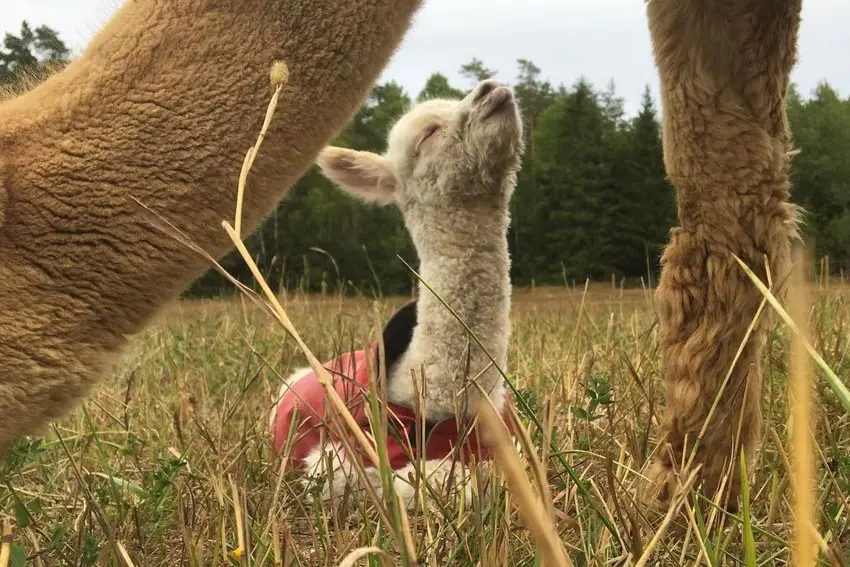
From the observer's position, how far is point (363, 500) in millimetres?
1922

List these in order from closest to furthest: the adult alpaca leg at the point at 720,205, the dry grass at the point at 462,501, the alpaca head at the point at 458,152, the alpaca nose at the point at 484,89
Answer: the dry grass at the point at 462,501, the adult alpaca leg at the point at 720,205, the alpaca head at the point at 458,152, the alpaca nose at the point at 484,89

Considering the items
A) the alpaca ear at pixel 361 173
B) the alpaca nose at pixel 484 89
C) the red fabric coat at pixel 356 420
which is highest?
the alpaca nose at pixel 484 89

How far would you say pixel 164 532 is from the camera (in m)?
2.08

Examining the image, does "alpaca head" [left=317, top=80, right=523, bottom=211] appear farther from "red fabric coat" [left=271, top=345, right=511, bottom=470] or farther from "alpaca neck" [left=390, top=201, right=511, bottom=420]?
"red fabric coat" [left=271, top=345, right=511, bottom=470]

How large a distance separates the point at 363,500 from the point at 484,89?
75.2 inches

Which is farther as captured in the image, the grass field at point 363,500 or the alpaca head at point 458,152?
the alpaca head at point 458,152

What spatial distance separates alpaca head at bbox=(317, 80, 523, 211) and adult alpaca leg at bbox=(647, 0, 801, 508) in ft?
3.32

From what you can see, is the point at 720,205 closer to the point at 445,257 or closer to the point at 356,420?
the point at 445,257

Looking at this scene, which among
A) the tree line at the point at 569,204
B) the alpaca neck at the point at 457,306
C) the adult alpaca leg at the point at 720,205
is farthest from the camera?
the tree line at the point at 569,204

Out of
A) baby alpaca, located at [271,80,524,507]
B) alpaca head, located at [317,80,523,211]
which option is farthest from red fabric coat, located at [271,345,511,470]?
alpaca head, located at [317,80,523,211]

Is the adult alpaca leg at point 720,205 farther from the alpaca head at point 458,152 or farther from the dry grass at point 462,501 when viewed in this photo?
the alpaca head at point 458,152

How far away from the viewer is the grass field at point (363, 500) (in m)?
1.50

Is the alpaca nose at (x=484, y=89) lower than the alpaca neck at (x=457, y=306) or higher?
higher

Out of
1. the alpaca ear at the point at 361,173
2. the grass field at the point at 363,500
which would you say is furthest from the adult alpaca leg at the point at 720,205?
the alpaca ear at the point at 361,173
